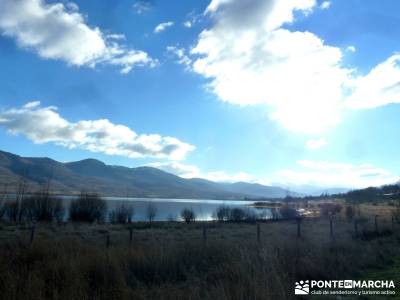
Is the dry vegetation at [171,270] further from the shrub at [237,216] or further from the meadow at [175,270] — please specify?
the shrub at [237,216]

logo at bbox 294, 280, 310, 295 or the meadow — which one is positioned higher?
the meadow

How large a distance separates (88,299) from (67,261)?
2.90 metres

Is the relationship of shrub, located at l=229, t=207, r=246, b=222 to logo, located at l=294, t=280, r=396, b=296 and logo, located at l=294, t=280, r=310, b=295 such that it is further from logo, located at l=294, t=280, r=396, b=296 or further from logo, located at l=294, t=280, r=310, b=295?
logo, located at l=294, t=280, r=310, b=295

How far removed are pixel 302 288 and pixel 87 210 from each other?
46.8 metres

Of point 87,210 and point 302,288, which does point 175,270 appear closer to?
point 302,288

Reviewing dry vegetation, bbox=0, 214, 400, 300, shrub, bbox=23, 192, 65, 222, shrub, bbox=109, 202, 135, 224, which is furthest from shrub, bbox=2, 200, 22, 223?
dry vegetation, bbox=0, 214, 400, 300

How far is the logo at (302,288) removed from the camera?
795 centimetres

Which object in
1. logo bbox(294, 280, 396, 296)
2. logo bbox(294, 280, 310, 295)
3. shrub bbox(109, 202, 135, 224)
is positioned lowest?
shrub bbox(109, 202, 135, 224)

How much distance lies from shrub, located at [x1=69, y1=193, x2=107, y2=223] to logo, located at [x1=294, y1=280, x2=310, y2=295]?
147 feet

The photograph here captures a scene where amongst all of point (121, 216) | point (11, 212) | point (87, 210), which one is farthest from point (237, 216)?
point (11, 212)

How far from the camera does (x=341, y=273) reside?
10.5m

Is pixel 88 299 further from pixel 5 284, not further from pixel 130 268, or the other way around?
pixel 130 268

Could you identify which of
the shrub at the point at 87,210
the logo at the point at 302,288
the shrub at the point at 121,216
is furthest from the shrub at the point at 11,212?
the logo at the point at 302,288

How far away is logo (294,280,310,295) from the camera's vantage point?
26.1ft
